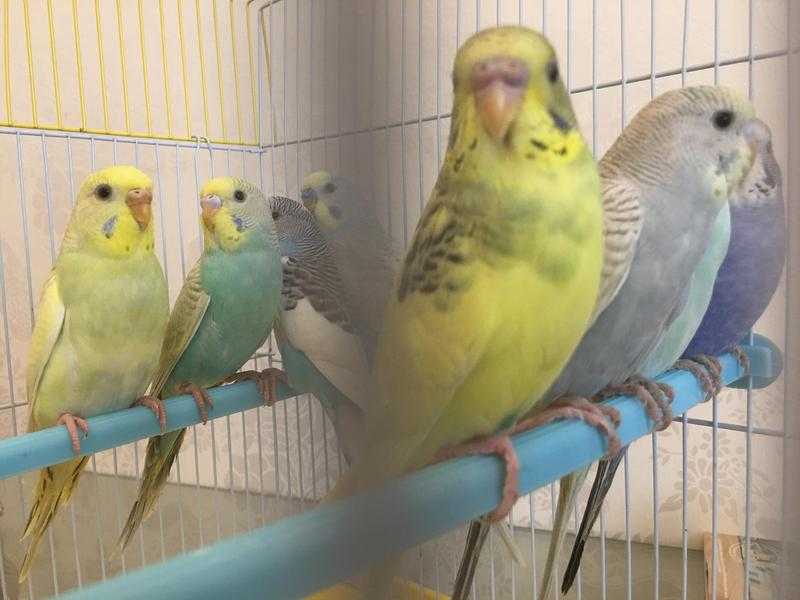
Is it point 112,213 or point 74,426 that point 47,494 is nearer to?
point 74,426

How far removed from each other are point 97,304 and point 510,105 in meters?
0.52

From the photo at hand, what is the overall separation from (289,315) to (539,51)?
44cm

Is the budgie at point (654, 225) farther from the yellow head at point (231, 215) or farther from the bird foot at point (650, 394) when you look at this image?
the yellow head at point (231, 215)

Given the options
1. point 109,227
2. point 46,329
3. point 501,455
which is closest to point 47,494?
point 46,329

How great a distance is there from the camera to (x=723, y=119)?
1.74 feet

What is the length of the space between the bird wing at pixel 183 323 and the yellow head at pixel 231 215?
47 mm

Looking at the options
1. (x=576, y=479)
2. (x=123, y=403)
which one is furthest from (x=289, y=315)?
(x=576, y=479)

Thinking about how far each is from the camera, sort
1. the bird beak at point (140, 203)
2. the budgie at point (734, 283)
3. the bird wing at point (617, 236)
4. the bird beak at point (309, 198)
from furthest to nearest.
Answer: the bird beak at point (140, 203), the budgie at point (734, 283), the bird wing at point (617, 236), the bird beak at point (309, 198)

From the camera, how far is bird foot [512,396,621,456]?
0.46 metres

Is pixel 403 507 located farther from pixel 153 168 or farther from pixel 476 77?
pixel 153 168

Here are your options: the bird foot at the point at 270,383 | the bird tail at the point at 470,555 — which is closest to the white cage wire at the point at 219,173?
the bird foot at the point at 270,383

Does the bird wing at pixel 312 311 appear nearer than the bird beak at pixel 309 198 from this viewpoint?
No

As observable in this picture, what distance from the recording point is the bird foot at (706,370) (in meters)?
0.63

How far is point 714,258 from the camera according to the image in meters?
0.58
